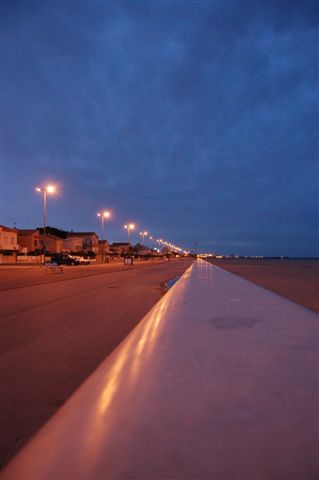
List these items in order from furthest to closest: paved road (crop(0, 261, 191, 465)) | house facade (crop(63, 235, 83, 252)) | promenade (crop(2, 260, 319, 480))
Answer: house facade (crop(63, 235, 83, 252)) → paved road (crop(0, 261, 191, 465)) → promenade (crop(2, 260, 319, 480))

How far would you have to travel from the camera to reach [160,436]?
1540 mm

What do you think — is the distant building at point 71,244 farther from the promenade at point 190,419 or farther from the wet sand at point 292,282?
the promenade at point 190,419

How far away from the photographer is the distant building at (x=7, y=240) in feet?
197

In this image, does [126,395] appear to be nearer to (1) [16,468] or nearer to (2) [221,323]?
(1) [16,468]

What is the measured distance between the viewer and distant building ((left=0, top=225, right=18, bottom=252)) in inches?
2367

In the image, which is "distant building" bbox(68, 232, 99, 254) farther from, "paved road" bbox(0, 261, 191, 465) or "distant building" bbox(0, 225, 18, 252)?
"paved road" bbox(0, 261, 191, 465)

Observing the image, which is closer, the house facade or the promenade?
the promenade

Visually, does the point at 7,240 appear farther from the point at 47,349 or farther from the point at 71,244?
the point at 47,349

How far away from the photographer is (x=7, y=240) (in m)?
62.0

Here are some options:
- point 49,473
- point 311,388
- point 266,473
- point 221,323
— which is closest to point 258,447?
point 266,473

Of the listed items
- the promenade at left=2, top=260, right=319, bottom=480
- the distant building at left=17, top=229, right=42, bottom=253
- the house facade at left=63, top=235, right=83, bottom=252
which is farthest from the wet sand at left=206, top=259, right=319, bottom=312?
the house facade at left=63, top=235, right=83, bottom=252

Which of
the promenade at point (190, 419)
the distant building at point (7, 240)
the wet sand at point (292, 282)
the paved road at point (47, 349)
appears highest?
the distant building at point (7, 240)

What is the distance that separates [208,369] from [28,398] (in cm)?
229

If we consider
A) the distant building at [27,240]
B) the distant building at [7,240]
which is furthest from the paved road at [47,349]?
the distant building at [27,240]
